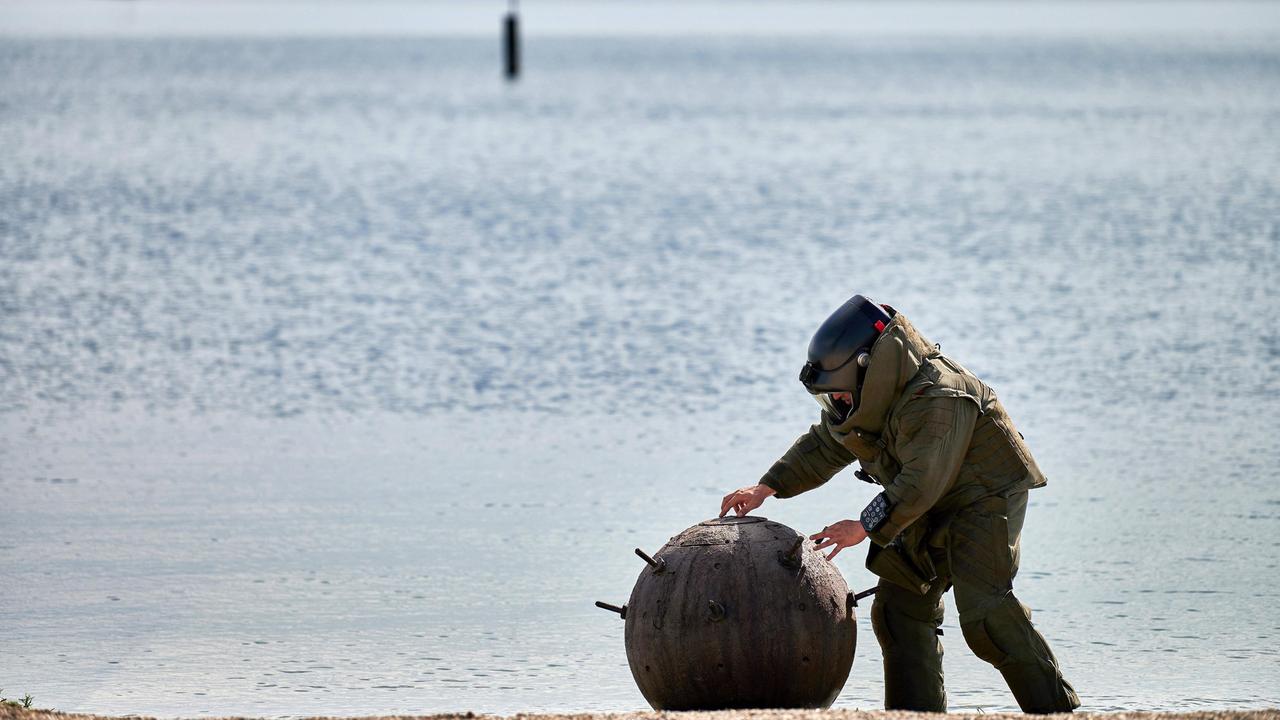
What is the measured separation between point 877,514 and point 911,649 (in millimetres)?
743

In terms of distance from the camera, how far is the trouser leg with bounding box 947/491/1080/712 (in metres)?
6.21

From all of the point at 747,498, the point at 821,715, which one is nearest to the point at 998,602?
the point at 821,715

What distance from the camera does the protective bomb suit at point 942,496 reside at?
609 cm

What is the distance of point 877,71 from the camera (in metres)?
105

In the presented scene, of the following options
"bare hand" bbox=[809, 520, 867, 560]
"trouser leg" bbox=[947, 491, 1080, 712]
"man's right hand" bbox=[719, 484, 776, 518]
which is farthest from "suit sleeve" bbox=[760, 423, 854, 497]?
"trouser leg" bbox=[947, 491, 1080, 712]

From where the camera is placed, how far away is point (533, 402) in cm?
1393

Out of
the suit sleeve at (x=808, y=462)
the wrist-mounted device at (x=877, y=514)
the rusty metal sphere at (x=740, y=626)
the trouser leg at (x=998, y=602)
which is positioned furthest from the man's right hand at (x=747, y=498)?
the trouser leg at (x=998, y=602)

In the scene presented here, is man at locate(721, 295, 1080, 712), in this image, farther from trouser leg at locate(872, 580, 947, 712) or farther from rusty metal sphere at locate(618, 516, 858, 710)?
rusty metal sphere at locate(618, 516, 858, 710)

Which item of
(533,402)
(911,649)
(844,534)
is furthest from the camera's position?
(533,402)

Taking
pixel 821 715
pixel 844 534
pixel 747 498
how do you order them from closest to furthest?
pixel 821 715 → pixel 844 534 → pixel 747 498

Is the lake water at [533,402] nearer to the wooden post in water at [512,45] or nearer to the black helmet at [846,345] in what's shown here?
the black helmet at [846,345]

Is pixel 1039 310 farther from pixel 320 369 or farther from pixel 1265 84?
pixel 1265 84

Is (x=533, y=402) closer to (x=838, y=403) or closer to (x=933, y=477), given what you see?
(x=838, y=403)

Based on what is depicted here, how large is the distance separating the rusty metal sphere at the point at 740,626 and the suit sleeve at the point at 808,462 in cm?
35
